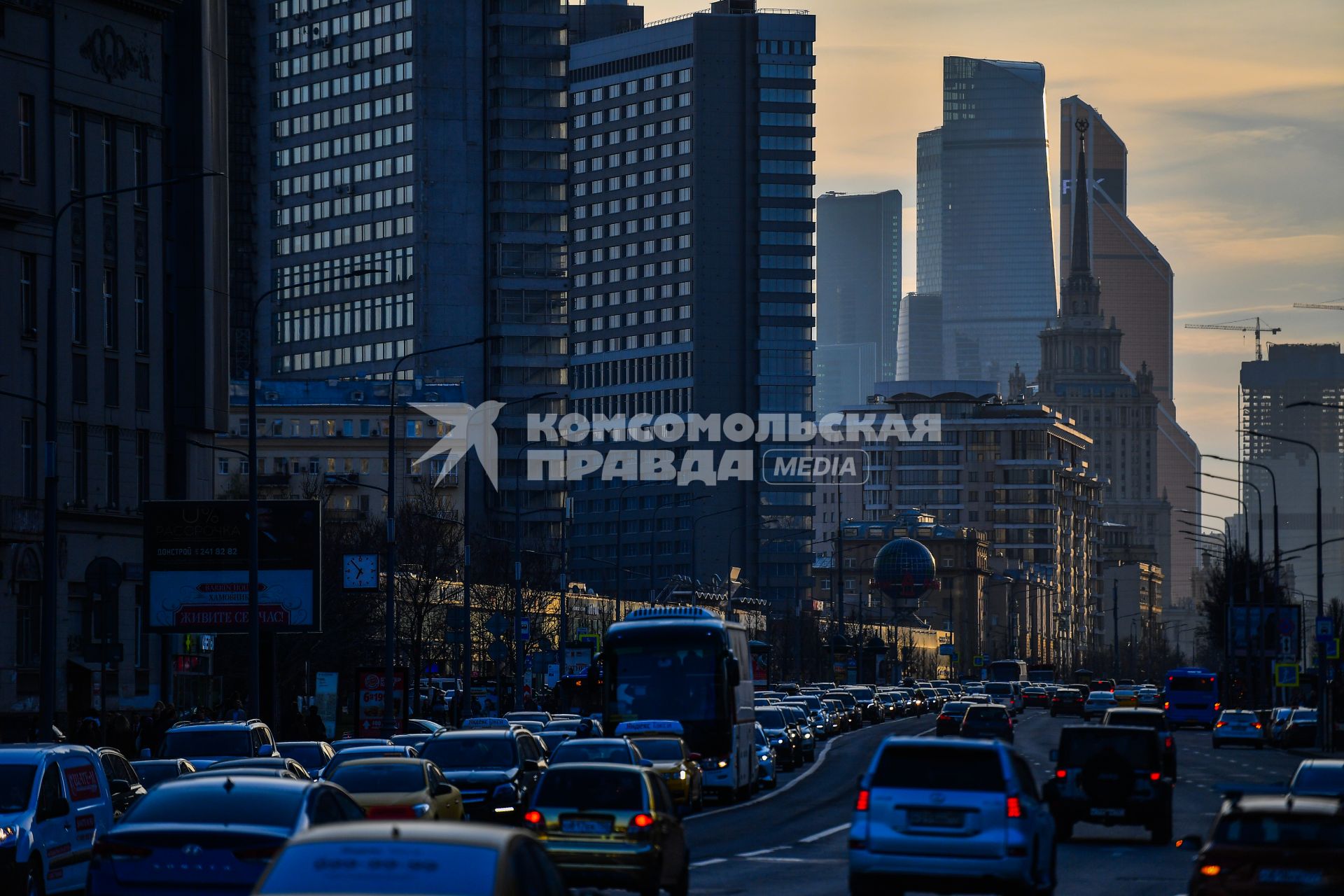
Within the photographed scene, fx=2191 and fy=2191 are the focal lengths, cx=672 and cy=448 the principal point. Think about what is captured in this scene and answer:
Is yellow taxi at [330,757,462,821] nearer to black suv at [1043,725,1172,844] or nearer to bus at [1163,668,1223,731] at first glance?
black suv at [1043,725,1172,844]

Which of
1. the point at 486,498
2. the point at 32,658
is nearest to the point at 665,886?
the point at 32,658

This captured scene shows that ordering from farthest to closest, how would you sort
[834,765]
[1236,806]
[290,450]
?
1. [290,450]
2. [834,765]
3. [1236,806]

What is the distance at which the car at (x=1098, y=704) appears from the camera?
9181 cm

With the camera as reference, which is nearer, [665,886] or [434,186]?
[665,886]

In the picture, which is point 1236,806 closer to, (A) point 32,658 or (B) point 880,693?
(A) point 32,658

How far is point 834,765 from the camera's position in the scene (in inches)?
2384

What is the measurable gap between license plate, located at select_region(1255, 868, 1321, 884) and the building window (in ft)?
143

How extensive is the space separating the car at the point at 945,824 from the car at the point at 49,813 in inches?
304

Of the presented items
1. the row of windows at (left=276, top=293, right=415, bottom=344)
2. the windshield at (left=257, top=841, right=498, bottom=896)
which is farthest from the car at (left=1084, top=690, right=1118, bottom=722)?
the row of windows at (left=276, top=293, right=415, bottom=344)

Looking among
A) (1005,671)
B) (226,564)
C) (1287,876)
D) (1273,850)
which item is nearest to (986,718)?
(226,564)

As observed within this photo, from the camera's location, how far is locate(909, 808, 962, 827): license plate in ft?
65.5

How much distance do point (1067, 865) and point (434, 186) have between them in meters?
163

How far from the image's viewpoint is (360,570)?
53.6 m

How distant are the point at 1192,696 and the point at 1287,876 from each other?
84588 millimetres
